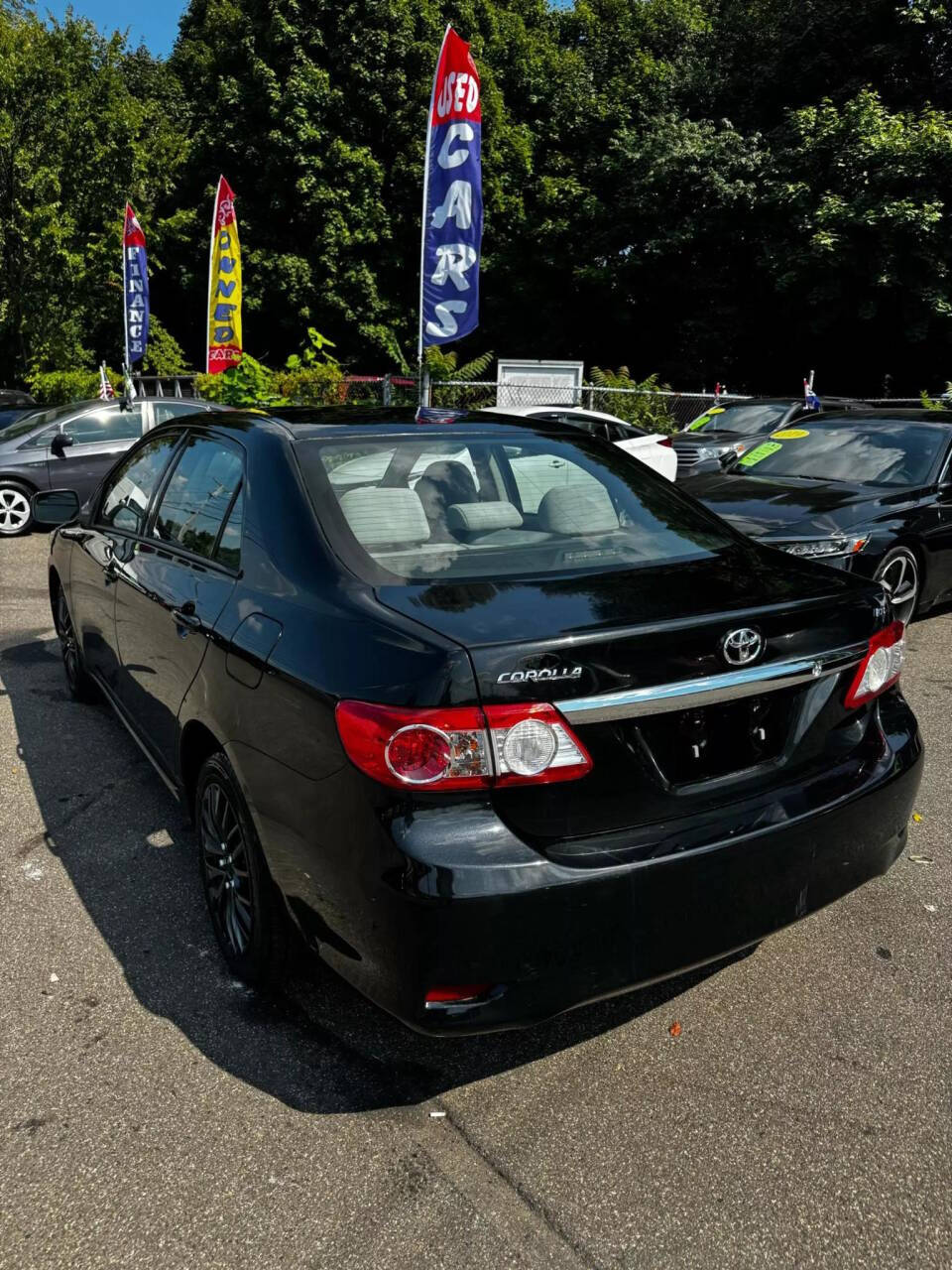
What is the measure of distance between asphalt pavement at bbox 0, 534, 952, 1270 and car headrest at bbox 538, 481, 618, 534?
1388mm

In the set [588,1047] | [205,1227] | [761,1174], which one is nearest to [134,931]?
[205,1227]

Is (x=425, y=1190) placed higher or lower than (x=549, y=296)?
lower

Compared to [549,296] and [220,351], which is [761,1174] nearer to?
[220,351]

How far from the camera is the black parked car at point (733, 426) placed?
12.7 meters

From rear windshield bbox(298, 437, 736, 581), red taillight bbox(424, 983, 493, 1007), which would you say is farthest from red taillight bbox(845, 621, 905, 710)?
red taillight bbox(424, 983, 493, 1007)

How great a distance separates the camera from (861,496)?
6762 millimetres

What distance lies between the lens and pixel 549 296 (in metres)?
28.2

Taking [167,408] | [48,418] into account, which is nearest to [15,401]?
[48,418]

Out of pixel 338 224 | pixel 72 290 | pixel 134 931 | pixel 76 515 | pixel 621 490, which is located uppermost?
pixel 338 224

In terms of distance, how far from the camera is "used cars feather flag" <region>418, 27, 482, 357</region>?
35.4ft

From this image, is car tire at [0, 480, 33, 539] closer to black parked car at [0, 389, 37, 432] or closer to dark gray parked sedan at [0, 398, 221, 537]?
dark gray parked sedan at [0, 398, 221, 537]

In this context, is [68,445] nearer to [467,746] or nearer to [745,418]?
[745,418]

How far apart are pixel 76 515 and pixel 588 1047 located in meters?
3.73

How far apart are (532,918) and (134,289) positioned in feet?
58.4
